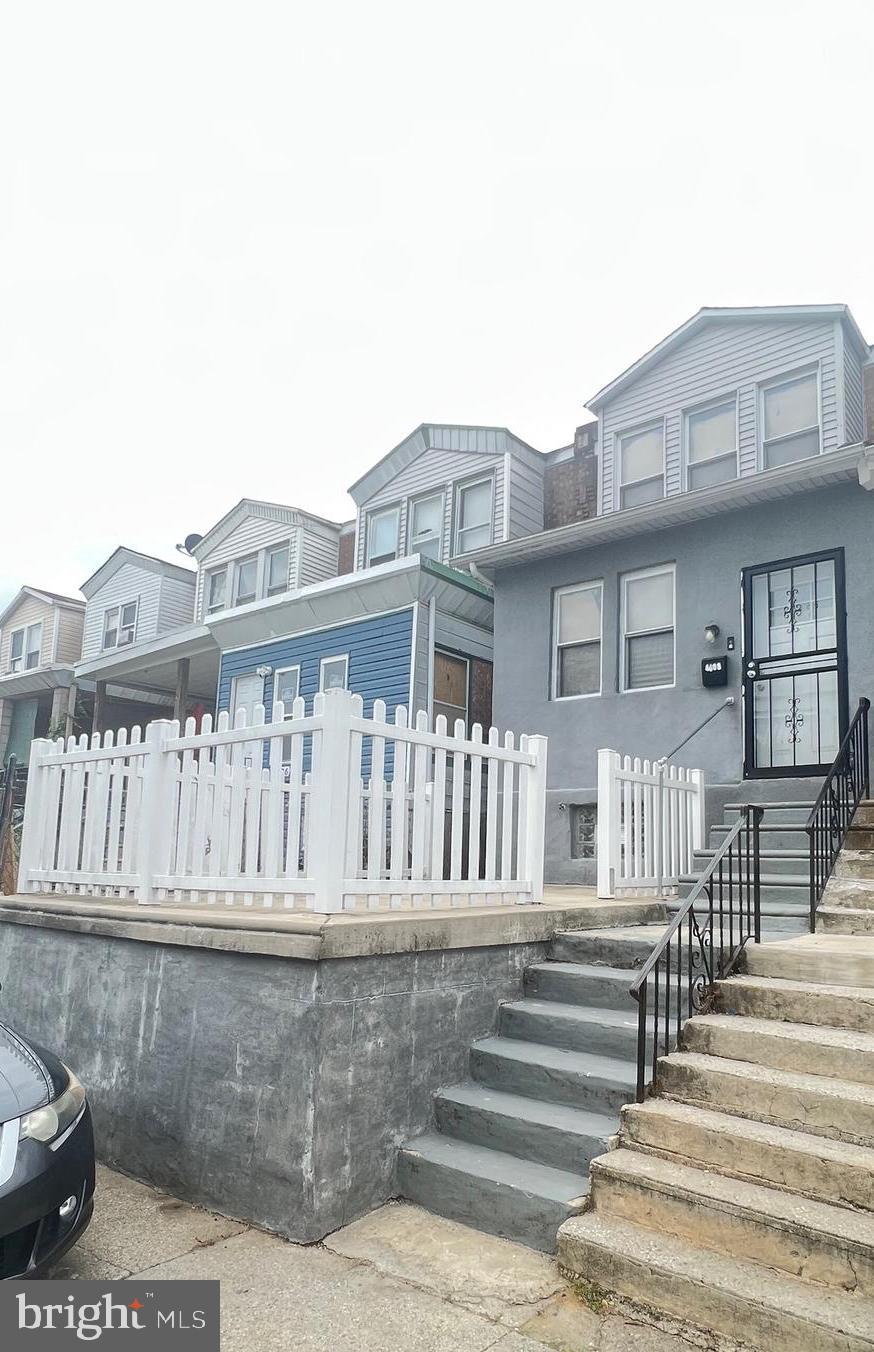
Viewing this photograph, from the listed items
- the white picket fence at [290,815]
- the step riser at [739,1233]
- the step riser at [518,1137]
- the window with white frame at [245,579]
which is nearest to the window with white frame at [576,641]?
the white picket fence at [290,815]

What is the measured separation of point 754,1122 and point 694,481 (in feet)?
31.6

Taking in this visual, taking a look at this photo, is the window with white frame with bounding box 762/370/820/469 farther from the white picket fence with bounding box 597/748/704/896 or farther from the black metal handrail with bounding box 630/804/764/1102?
the black metal handrail with bounding box 630/804/764/1102

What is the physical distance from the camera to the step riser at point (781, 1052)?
372 centimetres

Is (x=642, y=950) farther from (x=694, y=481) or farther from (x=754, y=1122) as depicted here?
(x=694, y=481)

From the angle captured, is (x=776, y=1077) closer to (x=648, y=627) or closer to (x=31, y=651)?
(x=648, y=627)

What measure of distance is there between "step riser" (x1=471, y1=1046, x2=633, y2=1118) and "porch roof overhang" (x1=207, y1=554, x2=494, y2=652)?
346 inches

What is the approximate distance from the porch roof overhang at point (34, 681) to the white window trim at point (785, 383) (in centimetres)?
1690

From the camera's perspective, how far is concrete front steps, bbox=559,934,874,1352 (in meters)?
2.89

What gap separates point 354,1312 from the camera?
3107 mm

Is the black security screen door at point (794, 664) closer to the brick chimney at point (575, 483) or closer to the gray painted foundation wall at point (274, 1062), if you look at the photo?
the gray painted foundation wall at point (274, 1062)

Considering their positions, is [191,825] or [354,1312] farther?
[191,825]

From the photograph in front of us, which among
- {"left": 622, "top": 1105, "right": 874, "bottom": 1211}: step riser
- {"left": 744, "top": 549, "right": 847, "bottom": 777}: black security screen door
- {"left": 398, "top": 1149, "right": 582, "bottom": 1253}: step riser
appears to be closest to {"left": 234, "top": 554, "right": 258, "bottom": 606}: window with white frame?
{"left": 744, "top": 549, "right": 847, "bottom": 777}: black security screen door

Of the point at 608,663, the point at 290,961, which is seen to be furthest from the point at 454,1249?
the point at 608,663

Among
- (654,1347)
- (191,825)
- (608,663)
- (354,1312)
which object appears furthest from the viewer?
(608,663)
